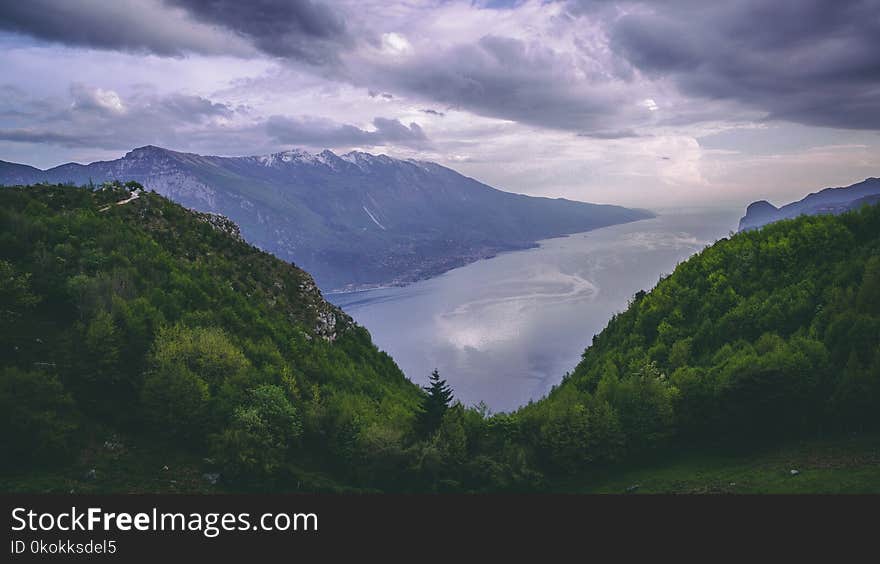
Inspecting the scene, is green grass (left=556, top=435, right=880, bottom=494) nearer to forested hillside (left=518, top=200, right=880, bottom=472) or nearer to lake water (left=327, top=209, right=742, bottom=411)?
forested hillside (left=518, top=200, right=880, bottom=472)

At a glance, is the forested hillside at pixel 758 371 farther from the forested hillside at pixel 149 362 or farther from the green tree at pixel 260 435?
the green tree at pixel 260 435

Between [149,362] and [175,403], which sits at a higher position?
[149,362]

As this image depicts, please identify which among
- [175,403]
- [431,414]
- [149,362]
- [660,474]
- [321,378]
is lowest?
[660,474]

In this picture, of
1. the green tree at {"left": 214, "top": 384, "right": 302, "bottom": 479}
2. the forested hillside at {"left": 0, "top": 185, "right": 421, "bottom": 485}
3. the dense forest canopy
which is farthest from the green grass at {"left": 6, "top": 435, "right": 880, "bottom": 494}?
the green tree at {"left": 214, "top": 384, "right": 302, "bottom": 479}

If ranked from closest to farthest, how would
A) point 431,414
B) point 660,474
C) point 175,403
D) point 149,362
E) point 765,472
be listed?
point 765,472 → point 175,403 → point 149,362 → point 660,474 → point 431,414

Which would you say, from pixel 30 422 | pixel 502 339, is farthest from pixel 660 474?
pixel 502 339

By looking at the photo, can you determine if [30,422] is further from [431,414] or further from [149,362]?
[431,414]

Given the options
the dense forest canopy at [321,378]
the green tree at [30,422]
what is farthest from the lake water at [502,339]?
the green tree at [30,422]
